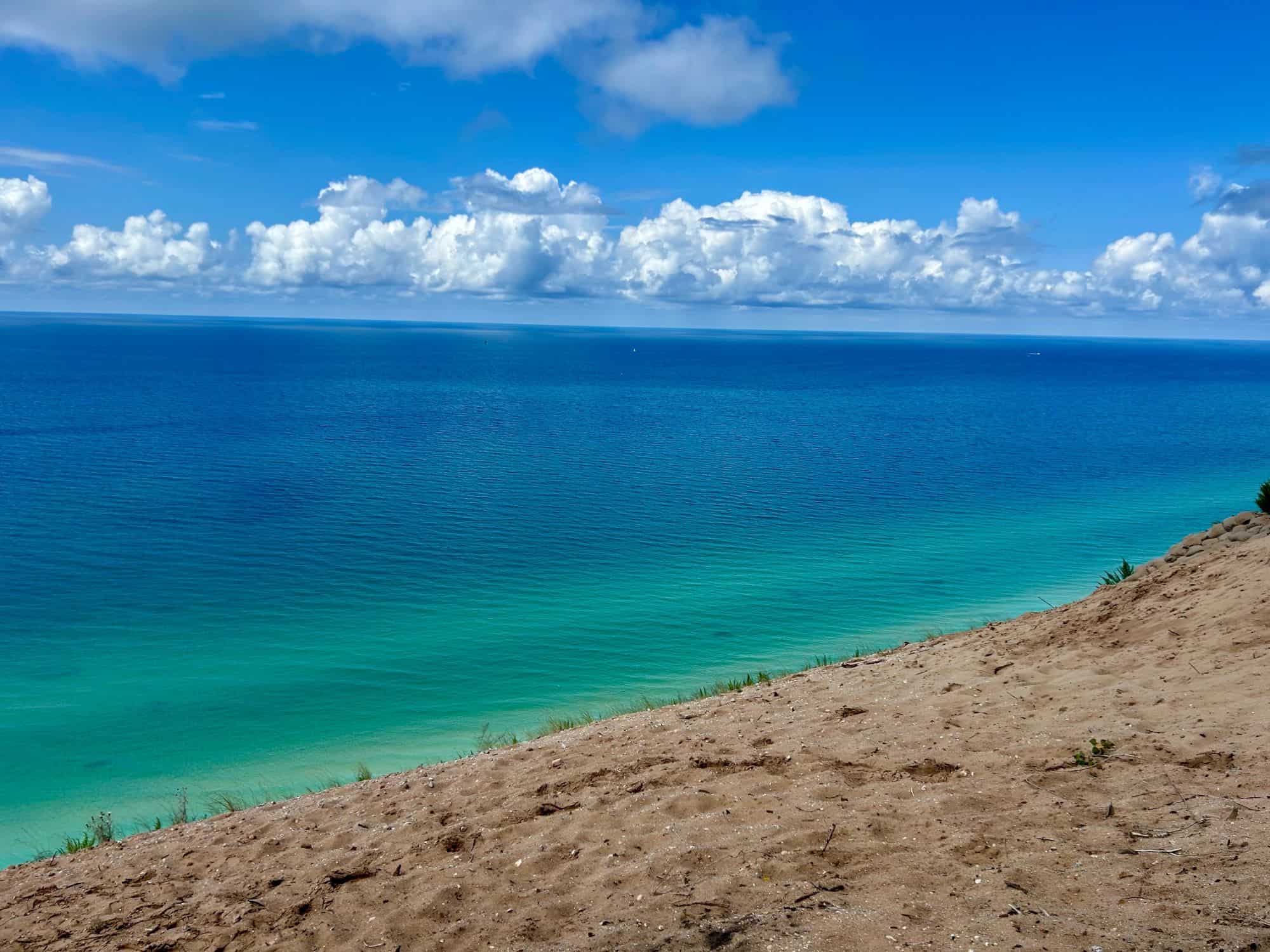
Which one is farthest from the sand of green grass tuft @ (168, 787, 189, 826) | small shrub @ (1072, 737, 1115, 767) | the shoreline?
the shoreline

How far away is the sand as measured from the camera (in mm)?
6938

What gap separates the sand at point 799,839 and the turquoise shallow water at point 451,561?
7908mm

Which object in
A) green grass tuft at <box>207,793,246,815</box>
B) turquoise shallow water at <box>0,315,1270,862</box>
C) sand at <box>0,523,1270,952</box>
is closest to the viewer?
sand at <box>0,523,1270,952</box>

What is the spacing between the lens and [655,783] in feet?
33.7

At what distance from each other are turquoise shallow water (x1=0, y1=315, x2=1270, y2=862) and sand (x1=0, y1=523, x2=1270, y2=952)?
7908mm

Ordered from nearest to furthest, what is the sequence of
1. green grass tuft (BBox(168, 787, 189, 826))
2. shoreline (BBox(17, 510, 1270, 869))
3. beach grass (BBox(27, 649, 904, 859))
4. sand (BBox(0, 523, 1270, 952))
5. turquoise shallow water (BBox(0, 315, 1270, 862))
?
sand (BBox(0, 523, 1270, 952))
beach grass (BBox(27, 649, 904, 859))
green grass tuft (BBox(168, 787, 189, 826))
shoreline (BBox(17, 510, 1270, 869))
turquoise shallow water (BBox(0, 315, 1270, 862))

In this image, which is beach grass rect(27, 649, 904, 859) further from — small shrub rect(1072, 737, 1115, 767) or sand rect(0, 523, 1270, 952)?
small shrub rect(1072, 737, 1115, 767)

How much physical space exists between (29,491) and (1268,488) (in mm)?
51086

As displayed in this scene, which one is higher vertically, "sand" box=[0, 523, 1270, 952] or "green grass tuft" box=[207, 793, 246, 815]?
"sand" box=[0, 523, 1270, 952]

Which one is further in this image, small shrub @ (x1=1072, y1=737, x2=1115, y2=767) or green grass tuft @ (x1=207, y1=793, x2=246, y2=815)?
green grass tuft @ (x1=207, y1=793, x2=246, y2=815)

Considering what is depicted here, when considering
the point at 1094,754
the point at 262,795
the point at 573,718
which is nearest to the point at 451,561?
the point at 573,718

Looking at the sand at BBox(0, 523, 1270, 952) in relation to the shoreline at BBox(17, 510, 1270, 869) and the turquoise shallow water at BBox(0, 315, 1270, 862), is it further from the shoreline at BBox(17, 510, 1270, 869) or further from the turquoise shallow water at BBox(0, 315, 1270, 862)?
the turquoise shallow water at BBox(0, 315, 1270, 862)

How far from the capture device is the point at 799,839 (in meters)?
8.35

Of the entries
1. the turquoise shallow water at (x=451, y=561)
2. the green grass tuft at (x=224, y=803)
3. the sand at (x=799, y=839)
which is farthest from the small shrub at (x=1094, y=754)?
the turquoise shallow water at (x=451, y=561)
